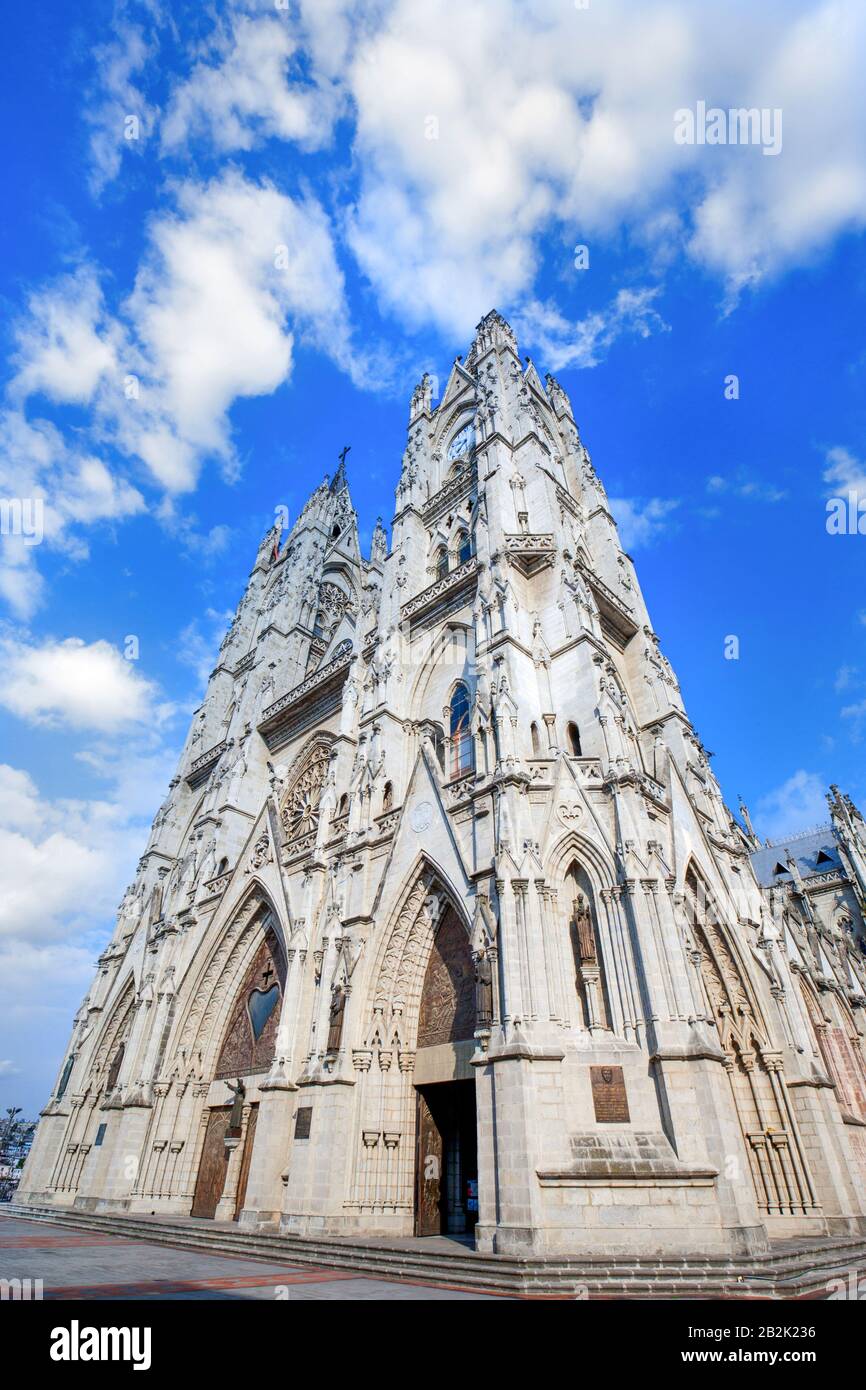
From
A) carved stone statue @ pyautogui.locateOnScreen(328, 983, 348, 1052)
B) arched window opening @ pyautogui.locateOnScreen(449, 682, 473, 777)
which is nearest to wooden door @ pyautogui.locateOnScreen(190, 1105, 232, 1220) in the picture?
carved stone statue @ pyautogui.locateOnScreen(328, 983, 348, 1052)

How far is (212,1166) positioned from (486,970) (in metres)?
11.7

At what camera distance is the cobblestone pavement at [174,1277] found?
6.74 m

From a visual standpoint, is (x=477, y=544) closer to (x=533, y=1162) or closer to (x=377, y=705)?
(x=377, y=705)

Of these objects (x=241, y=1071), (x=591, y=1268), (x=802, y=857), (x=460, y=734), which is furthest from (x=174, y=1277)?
(x=802, y=857)

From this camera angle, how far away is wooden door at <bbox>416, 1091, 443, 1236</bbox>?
42.2 ft

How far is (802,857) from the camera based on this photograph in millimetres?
40531

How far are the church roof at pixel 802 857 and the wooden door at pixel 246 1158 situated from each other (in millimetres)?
31417

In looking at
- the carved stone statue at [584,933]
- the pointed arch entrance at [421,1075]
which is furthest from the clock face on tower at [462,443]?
the carved stone statue at [584,933]

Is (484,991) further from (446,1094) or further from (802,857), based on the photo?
(802,857)

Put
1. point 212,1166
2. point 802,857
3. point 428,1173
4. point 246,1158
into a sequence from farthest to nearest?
point 802,857, point 212,1166, point 246,1158, point 428,1173

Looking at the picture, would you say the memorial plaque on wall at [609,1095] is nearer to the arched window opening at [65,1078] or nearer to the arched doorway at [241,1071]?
the arched doorway at [241,1071]

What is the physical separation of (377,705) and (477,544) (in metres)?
5.90

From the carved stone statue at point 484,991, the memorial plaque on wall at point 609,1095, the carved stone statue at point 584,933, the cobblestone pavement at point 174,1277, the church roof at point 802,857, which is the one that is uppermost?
the church roof at point 802,857
